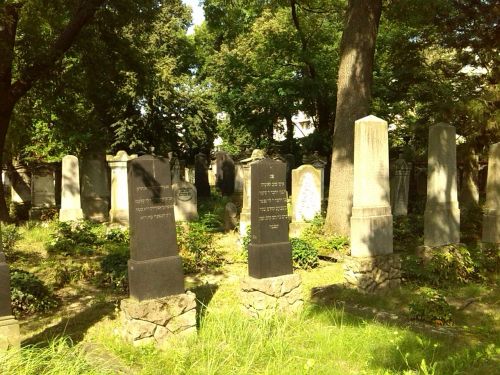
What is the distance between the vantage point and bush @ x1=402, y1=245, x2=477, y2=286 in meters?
9.15

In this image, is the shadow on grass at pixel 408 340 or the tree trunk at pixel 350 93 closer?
the shadow on grass at pixel 408 340

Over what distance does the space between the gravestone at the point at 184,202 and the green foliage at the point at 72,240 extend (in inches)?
121

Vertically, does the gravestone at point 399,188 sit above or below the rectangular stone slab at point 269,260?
above

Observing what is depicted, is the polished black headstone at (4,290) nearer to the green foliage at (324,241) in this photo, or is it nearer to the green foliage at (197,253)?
the green foliage at (197,253)

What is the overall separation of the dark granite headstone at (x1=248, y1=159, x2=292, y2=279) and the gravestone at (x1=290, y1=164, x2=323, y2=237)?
6.74 meters

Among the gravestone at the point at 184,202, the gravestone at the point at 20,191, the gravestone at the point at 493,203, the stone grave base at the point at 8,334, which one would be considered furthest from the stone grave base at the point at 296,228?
the gravestone at the point at 20,191

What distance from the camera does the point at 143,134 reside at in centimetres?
2295

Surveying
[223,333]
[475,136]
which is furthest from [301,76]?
[223,333]

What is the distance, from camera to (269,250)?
7.20 metres

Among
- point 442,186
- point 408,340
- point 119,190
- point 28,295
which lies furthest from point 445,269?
point 119,190

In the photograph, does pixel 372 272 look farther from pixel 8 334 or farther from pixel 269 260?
pixel 8 334

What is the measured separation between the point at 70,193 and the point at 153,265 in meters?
11.0

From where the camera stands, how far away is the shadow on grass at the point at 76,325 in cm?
614

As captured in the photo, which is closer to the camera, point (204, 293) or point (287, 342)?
point (287, 342)
